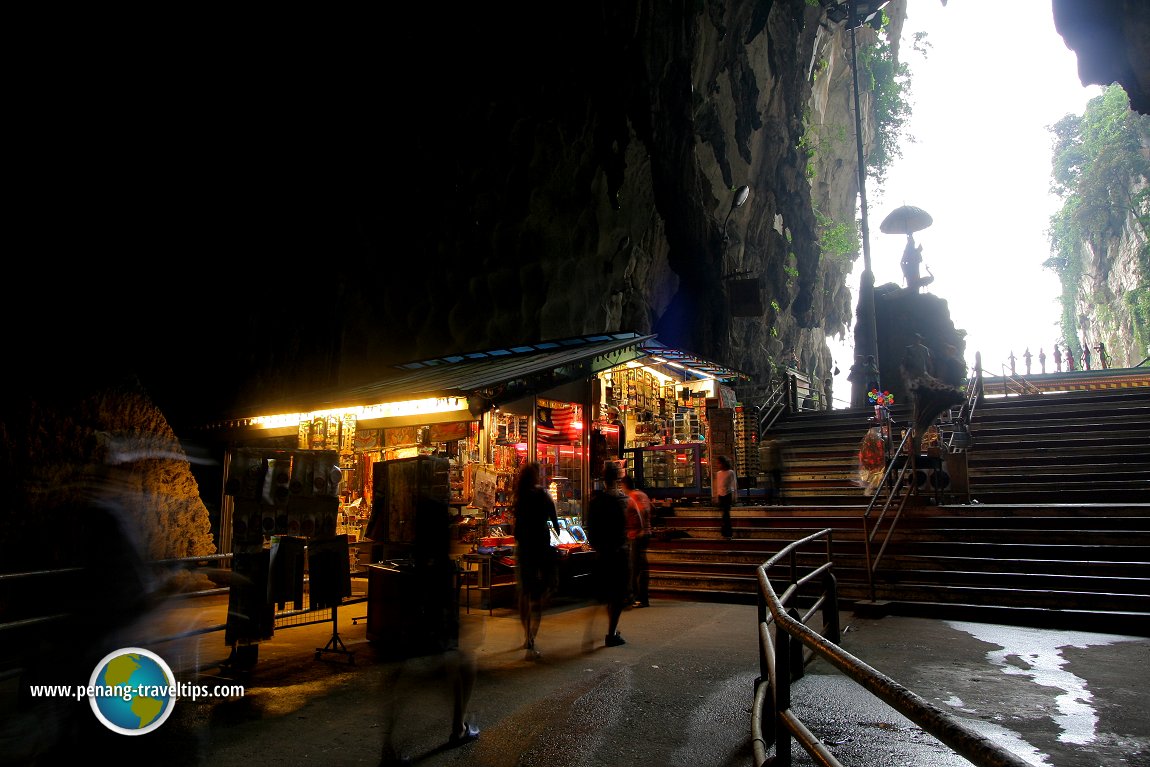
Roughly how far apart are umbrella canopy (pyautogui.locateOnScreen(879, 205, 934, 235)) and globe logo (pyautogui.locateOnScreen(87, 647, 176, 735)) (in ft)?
77.5

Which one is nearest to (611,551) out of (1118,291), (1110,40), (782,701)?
(782,701)

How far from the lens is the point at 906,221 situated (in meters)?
21.9

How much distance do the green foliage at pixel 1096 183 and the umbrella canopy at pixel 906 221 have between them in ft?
70.4

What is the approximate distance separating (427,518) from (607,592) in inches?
120

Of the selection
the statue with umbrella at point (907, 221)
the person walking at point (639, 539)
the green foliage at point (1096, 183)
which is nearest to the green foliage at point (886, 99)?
the green foliage at point (1096, 183)

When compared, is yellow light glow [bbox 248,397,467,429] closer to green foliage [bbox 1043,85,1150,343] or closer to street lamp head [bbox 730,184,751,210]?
street lamp head [bbox 730,184,751,210]

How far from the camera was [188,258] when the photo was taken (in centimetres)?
1598

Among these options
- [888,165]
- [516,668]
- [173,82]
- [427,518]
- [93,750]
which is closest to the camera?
[93,750]

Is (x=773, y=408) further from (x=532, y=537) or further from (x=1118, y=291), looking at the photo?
(x=1118, y=291)

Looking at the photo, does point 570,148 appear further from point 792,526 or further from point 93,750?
point 93,750

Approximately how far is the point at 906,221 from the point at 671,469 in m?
14.3

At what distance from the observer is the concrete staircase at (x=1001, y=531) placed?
324 inches

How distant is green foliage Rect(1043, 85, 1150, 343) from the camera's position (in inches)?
1439

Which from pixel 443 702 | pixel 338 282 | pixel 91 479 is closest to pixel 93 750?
pixel 91 479
